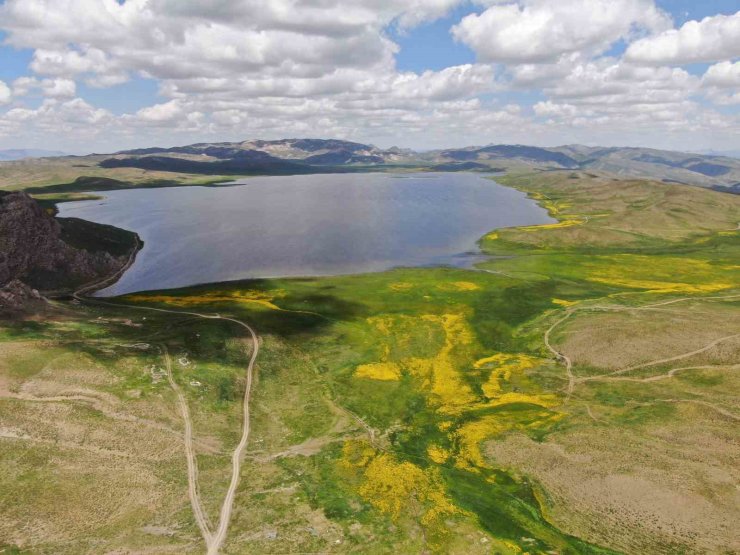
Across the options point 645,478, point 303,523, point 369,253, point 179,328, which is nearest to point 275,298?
point 179,328

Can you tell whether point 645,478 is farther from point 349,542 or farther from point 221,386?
point 221,386

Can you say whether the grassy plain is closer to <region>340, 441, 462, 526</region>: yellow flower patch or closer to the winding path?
<region>340, 441, 462, 526</region>: yellow flower patch

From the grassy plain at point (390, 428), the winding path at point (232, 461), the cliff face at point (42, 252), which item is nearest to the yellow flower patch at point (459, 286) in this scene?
the grassy plain at point (390, 428)

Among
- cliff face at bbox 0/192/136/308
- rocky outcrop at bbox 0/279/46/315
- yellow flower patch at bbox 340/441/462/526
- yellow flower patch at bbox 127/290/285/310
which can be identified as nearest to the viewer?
yellow flower patch at bbox 340/441/462/526

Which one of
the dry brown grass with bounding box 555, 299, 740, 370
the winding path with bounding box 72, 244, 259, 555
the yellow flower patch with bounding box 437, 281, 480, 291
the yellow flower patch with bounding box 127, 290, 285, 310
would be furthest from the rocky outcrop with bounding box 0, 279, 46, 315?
the dry brown grass with bounding box 555, 299, 740, 370

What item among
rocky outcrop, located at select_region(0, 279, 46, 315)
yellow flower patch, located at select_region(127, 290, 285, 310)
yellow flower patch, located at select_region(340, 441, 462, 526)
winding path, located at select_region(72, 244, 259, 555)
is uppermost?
rocky outcrop, located at select_region(0, 279, 46, 315)

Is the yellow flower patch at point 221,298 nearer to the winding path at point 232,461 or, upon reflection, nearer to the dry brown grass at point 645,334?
the winding path at point 232,461

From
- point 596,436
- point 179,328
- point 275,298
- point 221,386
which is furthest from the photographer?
point 275,298

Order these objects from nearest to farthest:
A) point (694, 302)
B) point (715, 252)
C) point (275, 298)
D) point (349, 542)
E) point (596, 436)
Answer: point (349, 542)
point (596, 436)
point (694, 302)
point (275, 298)
point (715, 252)
